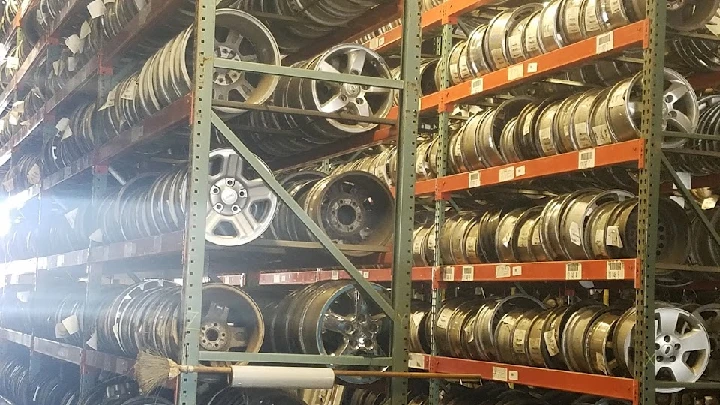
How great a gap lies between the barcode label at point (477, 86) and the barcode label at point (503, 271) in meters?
1.22

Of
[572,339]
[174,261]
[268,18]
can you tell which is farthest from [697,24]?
[174,261]

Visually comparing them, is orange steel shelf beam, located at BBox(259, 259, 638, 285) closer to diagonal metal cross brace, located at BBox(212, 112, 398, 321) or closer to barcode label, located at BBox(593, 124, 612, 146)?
barcode label, located at BBox(593, 124, 612, 146)

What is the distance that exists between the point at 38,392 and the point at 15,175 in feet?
9.51

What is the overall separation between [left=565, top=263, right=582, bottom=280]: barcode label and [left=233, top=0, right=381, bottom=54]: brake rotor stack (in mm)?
1909

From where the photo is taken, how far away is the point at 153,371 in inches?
214

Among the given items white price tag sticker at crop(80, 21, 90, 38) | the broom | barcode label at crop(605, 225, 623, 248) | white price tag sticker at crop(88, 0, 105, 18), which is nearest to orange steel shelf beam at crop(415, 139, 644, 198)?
barcode label at crop(605, 225, 623, 248)

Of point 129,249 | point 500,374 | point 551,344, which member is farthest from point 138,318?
point 551,344

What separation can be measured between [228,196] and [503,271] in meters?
1.94

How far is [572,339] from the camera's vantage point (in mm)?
6355

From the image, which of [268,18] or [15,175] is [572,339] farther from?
[15,175]

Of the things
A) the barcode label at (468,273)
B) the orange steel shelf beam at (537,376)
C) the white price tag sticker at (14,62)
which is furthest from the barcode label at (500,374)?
the white price tag sticker at (14,62)

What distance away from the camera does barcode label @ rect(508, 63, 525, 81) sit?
691cm

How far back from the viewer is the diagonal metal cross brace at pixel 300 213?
17.3 ft

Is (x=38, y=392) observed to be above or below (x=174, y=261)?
below
